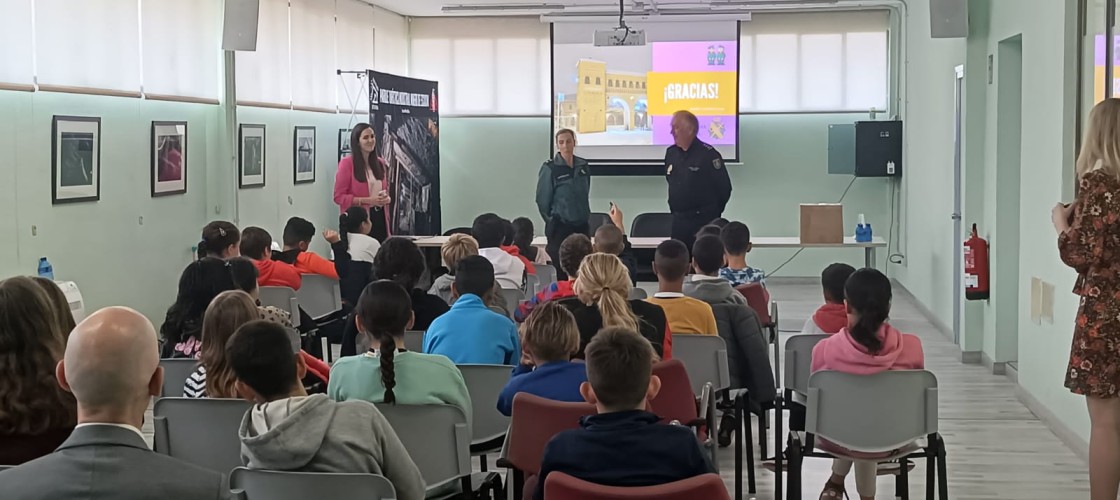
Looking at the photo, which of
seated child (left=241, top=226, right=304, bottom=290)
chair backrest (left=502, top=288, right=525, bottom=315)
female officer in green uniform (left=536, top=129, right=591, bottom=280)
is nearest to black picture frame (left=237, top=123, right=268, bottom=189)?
female officer in green uniform (left=536, top=129, right=591, bottom=280)

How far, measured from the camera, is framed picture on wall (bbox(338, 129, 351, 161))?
40.2ft

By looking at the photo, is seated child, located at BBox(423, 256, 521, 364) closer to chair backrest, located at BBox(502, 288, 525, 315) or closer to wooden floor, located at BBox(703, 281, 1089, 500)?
wooden floor, located at BBox(703, 281, 1089, 500)

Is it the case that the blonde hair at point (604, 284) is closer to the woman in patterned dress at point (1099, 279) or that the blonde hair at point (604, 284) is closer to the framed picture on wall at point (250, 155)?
the woman in patterned dress at point (1099, 279)

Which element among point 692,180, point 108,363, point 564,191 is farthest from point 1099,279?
point 564,191

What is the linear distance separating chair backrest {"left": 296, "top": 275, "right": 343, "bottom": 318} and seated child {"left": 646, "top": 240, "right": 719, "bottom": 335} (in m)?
2.58

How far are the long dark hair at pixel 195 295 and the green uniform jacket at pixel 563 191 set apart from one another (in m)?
4.31

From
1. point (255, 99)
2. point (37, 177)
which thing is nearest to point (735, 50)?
point (255, 99)

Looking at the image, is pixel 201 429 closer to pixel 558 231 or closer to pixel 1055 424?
pixel 1055 424

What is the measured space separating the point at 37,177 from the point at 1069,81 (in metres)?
5.75

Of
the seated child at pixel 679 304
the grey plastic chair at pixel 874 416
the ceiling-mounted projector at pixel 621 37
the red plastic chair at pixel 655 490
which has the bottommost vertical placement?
the grey plastic chair at pixel 874 416

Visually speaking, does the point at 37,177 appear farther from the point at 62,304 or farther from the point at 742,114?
the point at 742,114

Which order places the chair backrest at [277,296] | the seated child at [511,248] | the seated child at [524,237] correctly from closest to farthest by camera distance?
the chair backrest at [277,296] → the seated child at [511,248] → the seated child at [524,237]

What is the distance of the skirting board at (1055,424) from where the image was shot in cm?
578

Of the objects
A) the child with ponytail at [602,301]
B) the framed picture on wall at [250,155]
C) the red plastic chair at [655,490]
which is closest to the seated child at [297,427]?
the red plastic chair at [655,490]
